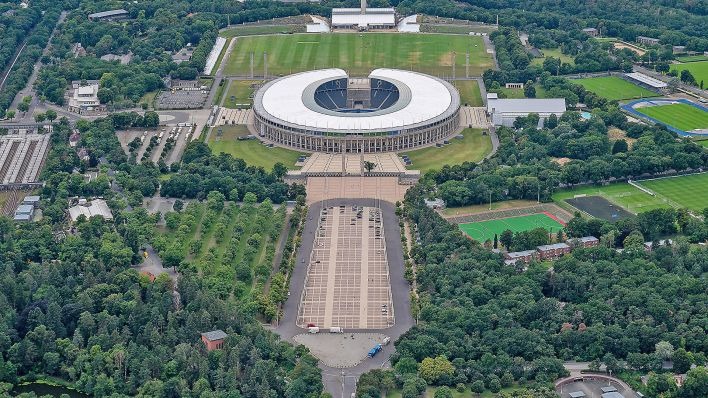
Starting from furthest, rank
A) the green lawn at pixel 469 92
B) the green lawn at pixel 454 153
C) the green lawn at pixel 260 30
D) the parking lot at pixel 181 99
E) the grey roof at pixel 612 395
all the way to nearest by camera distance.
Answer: the green lawn at pixel 260 30 → the green lawn at pixel 469 92 → the parking lot at pixel 181 99 → the green lawn at pixel 454 153 → the grey roof at pixel 612 395

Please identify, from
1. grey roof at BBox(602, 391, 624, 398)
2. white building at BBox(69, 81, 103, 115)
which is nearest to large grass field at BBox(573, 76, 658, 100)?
white building at BBox(69, 81, 103, 115)

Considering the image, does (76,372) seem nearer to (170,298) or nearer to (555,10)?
(170,298)

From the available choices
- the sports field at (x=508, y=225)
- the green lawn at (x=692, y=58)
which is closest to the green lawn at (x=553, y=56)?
the green lawn at (x=692, y=58)

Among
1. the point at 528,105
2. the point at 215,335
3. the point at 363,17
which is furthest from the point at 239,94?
the point at 215,335

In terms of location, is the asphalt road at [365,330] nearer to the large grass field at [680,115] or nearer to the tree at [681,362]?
the tree at [681,362]

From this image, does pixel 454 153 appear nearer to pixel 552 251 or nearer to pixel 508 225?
pixel 508 225
